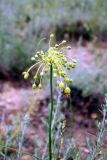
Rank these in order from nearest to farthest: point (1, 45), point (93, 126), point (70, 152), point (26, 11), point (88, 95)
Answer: point (70, 152) < point (93, 126) < point (88, 95) < point (1, 45) < point (26, 11)

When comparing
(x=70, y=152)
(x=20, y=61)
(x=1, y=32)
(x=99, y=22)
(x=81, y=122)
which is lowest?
(x=70, y=152)

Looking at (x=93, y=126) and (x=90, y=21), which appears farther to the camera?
(x=90, y=21)

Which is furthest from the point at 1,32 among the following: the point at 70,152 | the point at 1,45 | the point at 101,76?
the point at 70,152

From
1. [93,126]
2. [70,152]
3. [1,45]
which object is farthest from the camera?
[1,45]

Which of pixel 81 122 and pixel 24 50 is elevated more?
pixel 24 50

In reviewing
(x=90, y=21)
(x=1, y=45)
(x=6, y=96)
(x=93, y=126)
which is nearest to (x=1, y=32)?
(x=1, y=45)

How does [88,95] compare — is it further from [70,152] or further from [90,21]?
[90,21]

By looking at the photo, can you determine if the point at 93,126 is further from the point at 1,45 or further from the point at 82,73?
the point at 1,45
